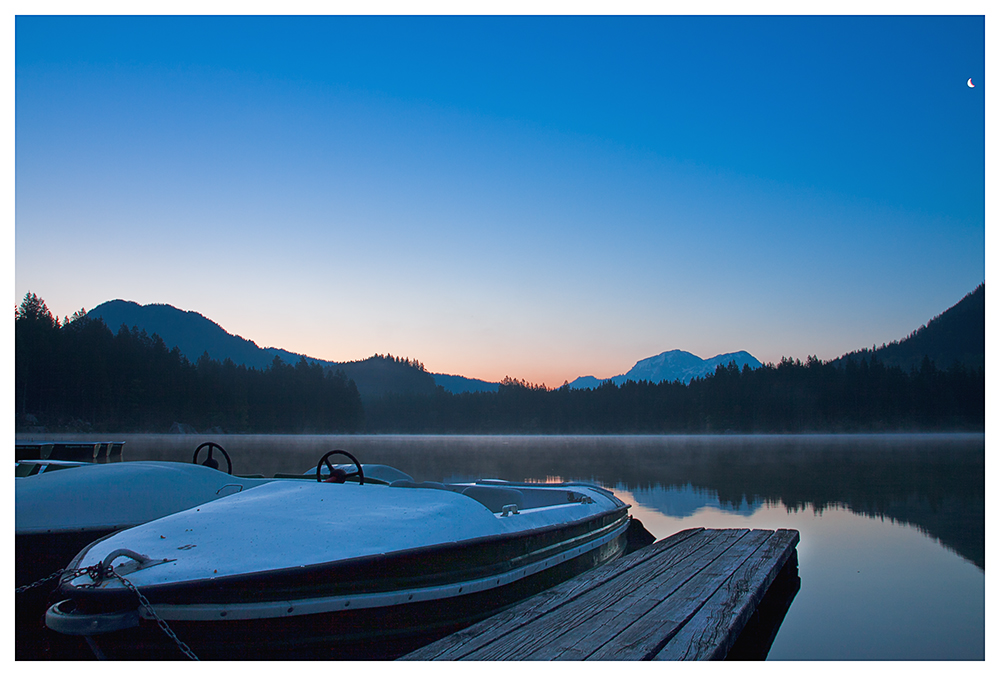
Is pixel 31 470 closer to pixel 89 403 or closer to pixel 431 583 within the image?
pixel 431 583

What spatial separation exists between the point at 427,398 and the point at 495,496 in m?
175

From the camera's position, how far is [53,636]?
4926 millimetres

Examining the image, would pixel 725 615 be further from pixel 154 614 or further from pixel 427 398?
pixel 427 398

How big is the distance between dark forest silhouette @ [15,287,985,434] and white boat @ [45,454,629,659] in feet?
248

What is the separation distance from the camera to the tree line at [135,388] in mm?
86125

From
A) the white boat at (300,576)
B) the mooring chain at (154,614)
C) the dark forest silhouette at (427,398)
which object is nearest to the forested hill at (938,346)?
the dark forest silhouette at (427,398)

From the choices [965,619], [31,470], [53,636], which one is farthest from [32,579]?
[965,619]

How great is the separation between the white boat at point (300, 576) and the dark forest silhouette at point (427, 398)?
248 feet

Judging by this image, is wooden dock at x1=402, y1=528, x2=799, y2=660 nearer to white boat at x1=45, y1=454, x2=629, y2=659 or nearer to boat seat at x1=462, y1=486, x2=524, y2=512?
white boat at x1=45, y1=454, x2=629, y2=659

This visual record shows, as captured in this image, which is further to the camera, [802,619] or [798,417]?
[798,417]

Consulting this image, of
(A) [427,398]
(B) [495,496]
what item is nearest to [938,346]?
(A) [427,398]

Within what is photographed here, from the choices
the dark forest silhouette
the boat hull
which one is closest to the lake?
the boat hull

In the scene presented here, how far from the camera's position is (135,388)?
9819 cm
